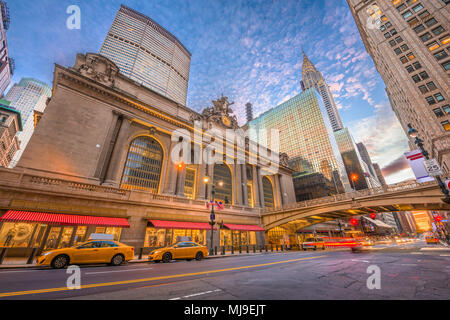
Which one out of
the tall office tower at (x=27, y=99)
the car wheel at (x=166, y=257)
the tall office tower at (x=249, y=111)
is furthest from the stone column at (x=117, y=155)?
the tall office tower at (x=27, y=99)

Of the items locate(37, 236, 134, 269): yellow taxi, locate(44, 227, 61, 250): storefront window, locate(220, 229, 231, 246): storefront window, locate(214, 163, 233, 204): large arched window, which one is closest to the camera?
locate(37, 236, 134, 269): yellow taxi

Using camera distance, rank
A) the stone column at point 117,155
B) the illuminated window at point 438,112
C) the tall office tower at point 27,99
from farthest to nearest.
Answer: the tall office tower at point 27,99
the illuminated window at point 438,112
the stone column at point 117,155

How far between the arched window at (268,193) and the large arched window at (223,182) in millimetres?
11410

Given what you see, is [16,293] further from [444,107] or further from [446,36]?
[446,36]

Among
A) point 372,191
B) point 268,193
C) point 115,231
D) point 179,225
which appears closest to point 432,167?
point 372,191

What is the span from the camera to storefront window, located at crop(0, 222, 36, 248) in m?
14.0

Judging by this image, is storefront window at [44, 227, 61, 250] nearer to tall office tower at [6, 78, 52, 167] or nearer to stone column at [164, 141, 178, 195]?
stone column at [164, 141, 178, 195]

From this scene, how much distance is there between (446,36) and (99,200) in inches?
2413

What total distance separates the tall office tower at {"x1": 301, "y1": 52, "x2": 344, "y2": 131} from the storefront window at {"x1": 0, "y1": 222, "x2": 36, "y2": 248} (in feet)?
468

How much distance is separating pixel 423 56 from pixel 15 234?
2509 inches

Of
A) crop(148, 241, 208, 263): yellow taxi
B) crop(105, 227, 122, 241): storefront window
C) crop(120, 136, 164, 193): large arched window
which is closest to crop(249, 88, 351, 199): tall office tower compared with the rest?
crop(120, 136, 164, 193): large arched window

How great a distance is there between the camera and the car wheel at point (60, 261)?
30.1 feet

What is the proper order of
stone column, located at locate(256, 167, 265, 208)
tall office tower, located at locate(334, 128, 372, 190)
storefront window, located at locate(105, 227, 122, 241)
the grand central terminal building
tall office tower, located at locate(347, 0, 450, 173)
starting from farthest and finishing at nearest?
tall office tower, located at locate(334, 128, 372, 190)
stone column, located at locate(256, 167, 265, 208)
tall office tower, located at locate(347, 0, 450, 173)
storefront window, located at locate(105, 227, 122, 241)
the grand central terminal building

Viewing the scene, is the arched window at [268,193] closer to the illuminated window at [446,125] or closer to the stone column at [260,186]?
the stone column at [260,186]
